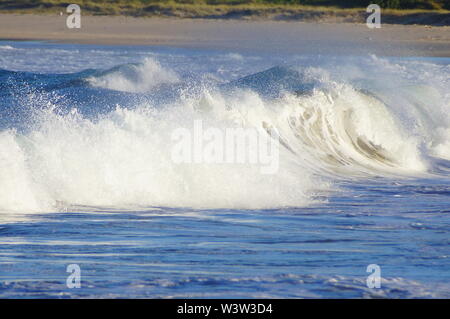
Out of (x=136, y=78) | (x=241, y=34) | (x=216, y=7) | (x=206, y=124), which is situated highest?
(x=216, y=7)

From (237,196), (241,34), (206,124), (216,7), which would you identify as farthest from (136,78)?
(216,7)

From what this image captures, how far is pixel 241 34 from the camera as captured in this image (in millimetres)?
37719

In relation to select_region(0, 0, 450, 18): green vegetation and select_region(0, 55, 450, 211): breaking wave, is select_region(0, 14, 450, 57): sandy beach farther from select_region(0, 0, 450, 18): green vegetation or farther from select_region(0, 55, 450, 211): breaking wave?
select_region(0, 55, 450, 211): breaking wave

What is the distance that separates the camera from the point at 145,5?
46.6 meters

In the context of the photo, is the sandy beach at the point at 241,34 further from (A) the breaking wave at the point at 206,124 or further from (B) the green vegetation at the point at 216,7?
(A) the breaking wave at the point at 206,124

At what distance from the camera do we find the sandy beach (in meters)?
32.1

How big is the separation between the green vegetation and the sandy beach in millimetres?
1352

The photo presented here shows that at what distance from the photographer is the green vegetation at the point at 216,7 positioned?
43.4m

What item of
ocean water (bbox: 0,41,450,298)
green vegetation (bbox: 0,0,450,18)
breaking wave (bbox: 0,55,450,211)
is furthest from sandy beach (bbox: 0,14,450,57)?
ocean water (bbox: 0,41,450,298)

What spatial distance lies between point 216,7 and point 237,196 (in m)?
36.4

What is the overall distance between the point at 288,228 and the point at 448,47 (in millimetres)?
24995

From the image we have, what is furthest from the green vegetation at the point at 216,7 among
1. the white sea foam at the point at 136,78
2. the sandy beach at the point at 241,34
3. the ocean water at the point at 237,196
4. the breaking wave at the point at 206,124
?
the ocean water at the point at 237,196

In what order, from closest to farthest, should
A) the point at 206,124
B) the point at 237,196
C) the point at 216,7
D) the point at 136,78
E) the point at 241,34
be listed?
the point at 237,196 < the point at 206,124 < the point at 136,78 < the point at 241,34 < the point at 216,7

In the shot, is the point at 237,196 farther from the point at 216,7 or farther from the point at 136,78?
the point at 216,7
